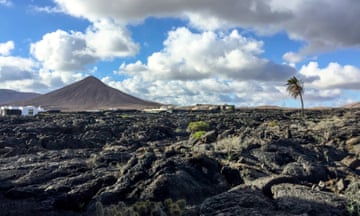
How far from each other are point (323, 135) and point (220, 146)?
1168 cm

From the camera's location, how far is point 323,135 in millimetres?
33281

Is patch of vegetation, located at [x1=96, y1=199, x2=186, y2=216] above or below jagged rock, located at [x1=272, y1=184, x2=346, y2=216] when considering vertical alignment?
below

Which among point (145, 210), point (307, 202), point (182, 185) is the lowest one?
point (145, 210)

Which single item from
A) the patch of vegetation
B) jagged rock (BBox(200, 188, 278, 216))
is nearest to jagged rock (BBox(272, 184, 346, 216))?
jagged rock (BBox(200, 188, 278, 216))

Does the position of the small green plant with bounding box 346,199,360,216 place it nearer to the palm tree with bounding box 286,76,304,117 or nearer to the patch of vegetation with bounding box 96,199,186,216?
the patch of vegetation with bounding box 96,199,186,216

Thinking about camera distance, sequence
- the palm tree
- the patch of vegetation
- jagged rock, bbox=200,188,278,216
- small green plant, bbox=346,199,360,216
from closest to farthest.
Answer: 1. jagged rock, bbox=200,188,278,216
2. small green plant, bbox=346,199,360,216
3. the patch of vegetation
4. the palm tree

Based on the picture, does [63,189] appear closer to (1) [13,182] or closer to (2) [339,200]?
(1) [13,182]

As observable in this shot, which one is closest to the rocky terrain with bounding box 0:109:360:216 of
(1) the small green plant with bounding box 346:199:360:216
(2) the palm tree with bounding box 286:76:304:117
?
(1) the small green plant with bounding box 346:199:360:216

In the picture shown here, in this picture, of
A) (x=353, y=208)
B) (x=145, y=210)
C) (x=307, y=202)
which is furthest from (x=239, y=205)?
(x=353, y=208)

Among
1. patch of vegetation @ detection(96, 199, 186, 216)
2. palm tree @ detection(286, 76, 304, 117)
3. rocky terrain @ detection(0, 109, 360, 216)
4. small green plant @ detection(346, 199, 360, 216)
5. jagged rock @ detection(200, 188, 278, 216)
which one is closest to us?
jagged rock @ detection(200, 188, 278, 216)

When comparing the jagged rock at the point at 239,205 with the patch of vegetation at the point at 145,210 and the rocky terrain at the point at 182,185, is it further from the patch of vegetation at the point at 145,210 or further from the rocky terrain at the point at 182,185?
the patch of vegetation at the point at 145,210

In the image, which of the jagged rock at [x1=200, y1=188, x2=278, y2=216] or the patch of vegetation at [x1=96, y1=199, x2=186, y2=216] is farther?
the patch of vegetation at [x1=96, y1=199, x2=186, y2=216]

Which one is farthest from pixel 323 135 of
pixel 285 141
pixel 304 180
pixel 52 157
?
pixel 52 157

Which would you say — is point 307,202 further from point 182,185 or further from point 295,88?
point 295,88
